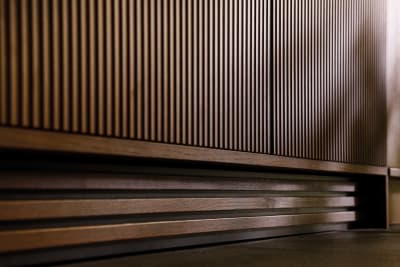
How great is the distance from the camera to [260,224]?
265 centimetres

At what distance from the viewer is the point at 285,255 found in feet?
6.86

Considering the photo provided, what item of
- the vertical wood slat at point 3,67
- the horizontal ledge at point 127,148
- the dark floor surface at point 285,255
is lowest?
the dark floor surface at point 285,255

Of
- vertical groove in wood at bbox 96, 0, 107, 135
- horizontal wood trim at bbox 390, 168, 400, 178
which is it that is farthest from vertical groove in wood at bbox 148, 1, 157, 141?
horizontal wood trim at bbox 390, 168, 400, 178

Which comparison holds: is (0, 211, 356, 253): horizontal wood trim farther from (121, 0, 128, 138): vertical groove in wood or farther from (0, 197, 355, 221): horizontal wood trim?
(121, 0, 128, 138): vertical groove in wood

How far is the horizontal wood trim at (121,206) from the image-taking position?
5.24 feet

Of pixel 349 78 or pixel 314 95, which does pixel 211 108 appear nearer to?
pixel 314 95

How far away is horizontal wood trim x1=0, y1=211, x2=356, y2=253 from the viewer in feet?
5.18

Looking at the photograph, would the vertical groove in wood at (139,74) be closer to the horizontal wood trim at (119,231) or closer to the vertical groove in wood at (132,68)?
the vertical groove in wood at (132,68)

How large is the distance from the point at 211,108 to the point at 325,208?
1295mm

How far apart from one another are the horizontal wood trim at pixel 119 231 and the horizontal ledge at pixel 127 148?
22 centimetres

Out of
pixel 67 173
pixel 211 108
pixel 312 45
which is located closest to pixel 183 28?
pixel 211 108

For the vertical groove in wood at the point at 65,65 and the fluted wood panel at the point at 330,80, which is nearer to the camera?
the vertical groove in wood at the point at 65,65

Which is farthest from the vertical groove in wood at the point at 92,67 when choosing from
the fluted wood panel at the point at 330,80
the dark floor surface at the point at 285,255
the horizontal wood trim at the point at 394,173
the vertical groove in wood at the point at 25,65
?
the horizontal wood trim at the point at 394,173

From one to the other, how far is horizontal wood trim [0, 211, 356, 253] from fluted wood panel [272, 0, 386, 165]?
32 centimetres
